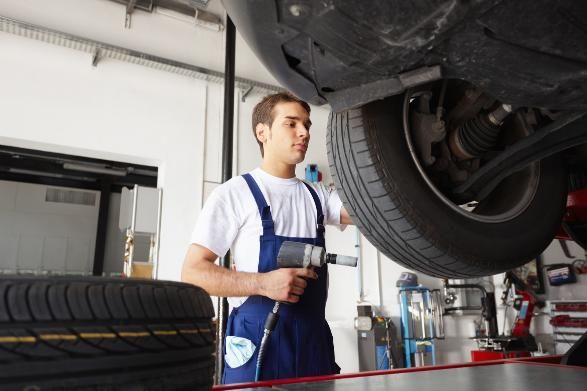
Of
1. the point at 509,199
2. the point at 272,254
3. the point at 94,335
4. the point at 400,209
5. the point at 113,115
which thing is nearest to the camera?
the point at 94,335

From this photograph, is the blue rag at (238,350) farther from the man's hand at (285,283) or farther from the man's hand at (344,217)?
the man's hand at (344,217)

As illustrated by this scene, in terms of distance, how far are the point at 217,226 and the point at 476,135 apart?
0.85m

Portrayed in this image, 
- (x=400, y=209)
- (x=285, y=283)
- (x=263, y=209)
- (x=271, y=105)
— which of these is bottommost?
(x=285, y=283)

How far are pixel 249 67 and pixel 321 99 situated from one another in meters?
3.50

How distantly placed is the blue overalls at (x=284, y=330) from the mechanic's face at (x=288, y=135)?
23 centimetres

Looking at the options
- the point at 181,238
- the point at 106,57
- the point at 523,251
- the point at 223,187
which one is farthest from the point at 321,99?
the point at 106,57

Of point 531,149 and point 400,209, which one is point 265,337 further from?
point 531,149

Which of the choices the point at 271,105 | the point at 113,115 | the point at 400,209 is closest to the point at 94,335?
the point at 400,209

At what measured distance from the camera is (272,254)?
1.46 m

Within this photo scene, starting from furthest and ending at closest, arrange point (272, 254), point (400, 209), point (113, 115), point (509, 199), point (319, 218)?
point (113, 115) → point (319, 218) → point (272, 254) → point (509, 199) → point (400, 209)

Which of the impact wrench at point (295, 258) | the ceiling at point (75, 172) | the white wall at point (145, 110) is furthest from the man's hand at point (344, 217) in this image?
the ceiling at point (75, 172)

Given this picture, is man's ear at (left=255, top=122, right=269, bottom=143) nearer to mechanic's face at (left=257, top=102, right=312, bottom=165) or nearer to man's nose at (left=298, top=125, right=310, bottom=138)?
mechanic's face at (left=257, top=102, right=312, bottom=165)

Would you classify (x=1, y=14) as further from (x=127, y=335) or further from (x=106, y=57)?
(x=127, y=335)

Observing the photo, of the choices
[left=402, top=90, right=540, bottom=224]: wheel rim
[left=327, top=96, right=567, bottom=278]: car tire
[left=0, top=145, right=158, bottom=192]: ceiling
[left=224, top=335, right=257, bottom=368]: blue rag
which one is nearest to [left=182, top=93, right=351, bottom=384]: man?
[left=224, top=335, right=257, bottom=368]: blue rag
